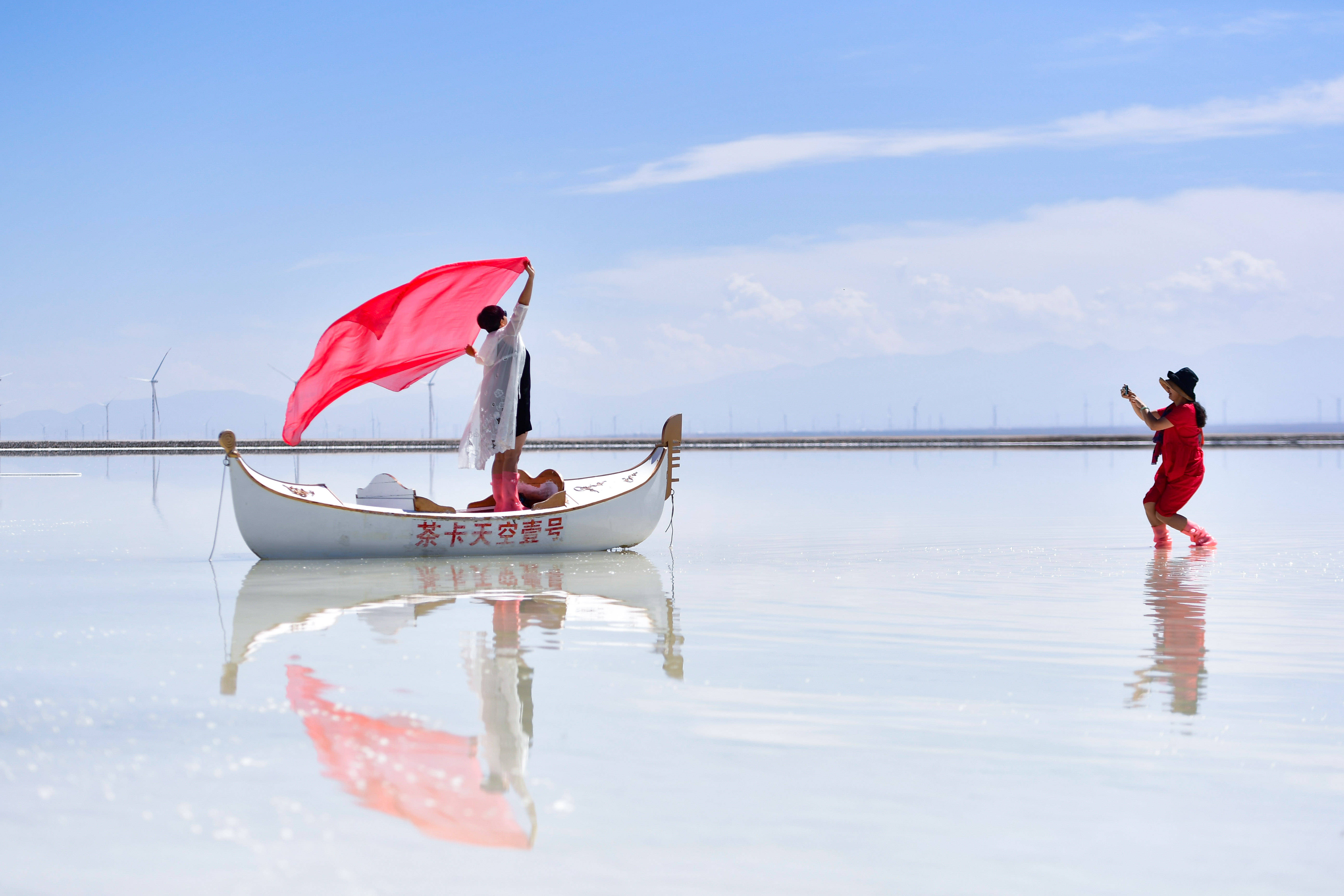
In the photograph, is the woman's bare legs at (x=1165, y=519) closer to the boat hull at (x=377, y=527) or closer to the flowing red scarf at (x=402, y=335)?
the boat hull at (x=377, y=527)

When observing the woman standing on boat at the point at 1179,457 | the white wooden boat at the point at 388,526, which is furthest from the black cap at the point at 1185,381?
the white wooden boat at the point at 388,526

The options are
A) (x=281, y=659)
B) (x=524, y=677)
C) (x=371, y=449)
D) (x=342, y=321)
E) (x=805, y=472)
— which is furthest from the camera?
(x=371, y=449)

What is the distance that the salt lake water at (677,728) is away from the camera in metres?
3.68

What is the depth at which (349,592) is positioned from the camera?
9844 millimetres

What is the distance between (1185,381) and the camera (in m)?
12.9

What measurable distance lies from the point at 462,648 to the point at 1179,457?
896 centimetres

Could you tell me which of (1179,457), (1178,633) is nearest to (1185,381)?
(1179,457)

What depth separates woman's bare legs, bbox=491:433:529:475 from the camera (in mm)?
12617

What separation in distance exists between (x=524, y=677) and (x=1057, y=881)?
11.0 feet

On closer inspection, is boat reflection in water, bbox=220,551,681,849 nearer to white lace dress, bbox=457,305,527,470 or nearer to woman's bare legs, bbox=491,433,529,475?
woman's bare legs, bbox=491,433,529,475

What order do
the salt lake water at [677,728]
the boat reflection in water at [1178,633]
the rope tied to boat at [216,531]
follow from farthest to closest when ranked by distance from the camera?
the rope tied to boat at [216,531], the boat reflection in water at [1178,633], the salt lake water at [677,728]

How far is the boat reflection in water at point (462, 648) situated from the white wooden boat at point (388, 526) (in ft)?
0.52

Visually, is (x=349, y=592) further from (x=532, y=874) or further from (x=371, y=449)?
(x=371, y=449)

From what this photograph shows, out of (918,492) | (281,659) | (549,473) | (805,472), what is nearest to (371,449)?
(805,472)
